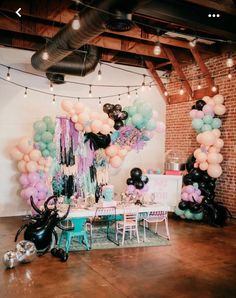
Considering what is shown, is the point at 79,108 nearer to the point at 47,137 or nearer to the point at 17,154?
the point at 47,137

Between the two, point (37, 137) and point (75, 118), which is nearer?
point (75, 118)

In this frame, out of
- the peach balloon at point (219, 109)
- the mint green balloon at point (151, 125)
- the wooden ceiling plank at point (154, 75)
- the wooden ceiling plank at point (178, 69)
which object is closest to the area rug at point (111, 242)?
the mint green balloon at point (151, 125)

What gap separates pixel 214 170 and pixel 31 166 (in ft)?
12.7

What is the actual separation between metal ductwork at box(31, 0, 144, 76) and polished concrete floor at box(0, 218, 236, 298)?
10.4 feet

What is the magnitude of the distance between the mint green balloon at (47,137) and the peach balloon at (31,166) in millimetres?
508

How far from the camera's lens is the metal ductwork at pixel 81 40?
3891 mm

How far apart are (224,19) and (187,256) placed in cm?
375

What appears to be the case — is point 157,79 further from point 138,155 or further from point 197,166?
point 197,166

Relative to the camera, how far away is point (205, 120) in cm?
757

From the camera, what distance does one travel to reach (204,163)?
7.47 m

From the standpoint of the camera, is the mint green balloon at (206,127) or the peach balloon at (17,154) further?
the mint green balloon at (206,127)

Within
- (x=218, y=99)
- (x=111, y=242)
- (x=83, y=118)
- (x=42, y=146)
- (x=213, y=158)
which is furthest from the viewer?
(x=218, y=99)

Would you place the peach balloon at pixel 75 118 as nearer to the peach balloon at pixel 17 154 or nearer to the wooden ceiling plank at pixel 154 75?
the peach balloon at pixel 17 154

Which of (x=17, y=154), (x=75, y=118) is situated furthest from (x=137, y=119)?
(x=17, y=154)
